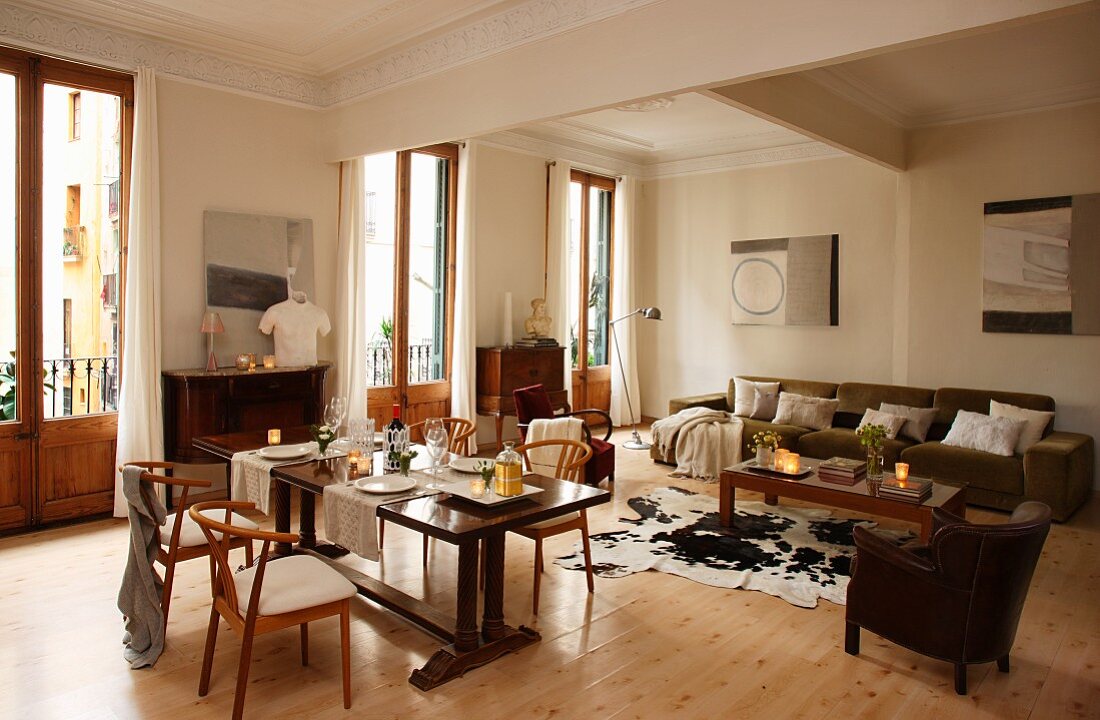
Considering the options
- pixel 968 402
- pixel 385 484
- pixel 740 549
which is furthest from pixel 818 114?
pixel 385 484

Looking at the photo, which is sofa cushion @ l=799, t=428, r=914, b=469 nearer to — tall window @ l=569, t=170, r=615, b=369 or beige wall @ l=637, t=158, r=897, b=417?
beige wall @ l=637, t=158, r=897, b=417

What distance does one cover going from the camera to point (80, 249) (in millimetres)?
5387

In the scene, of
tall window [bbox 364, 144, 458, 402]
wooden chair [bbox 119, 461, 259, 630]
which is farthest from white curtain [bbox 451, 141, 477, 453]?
wooden chair [bbox 119, 461, 259, 630]

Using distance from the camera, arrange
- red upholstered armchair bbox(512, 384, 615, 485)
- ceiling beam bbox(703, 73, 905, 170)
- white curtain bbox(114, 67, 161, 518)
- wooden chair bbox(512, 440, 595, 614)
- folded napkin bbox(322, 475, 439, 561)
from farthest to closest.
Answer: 1. red upholstered armchair bbox(512, 384, 615, 485)
2. white curtain bbox(114, 67, 161, 518)
3. ceiling beam bbox(703, 73, 905, 170)
4. wooden chair bbox(512, 440, 595, 614)
5. folded napkin bbox(322, 475, 439, 561)

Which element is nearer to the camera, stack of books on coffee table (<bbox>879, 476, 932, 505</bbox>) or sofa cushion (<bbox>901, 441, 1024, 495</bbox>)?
stack of books on coffee table (<bbox>879, 476, 932, 505</bbox>)

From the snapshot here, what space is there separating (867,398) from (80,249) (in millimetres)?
6667

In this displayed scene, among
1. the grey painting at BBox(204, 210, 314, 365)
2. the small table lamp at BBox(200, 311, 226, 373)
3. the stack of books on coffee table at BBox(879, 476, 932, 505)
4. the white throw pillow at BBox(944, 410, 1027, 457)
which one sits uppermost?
the grey painting at BBox(204, 210, 314, 365)

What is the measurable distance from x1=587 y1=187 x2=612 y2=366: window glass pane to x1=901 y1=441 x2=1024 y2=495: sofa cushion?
13.4ft

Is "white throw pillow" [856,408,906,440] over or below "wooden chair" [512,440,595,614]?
over

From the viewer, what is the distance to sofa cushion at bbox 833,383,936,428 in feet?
23.4

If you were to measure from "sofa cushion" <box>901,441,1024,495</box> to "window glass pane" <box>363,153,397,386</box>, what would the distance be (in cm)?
466

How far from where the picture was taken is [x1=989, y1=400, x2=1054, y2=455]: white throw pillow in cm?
616

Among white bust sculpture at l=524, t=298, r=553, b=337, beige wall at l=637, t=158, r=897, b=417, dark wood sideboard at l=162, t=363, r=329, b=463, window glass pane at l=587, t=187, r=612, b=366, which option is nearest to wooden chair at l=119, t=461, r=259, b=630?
dark wood sideboard at l=162, t=363, r=329, b=463

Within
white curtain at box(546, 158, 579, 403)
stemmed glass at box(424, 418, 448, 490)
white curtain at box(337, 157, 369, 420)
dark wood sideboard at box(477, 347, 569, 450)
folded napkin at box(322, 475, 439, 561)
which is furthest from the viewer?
white curtain at box(546, 158, 579, 403)
